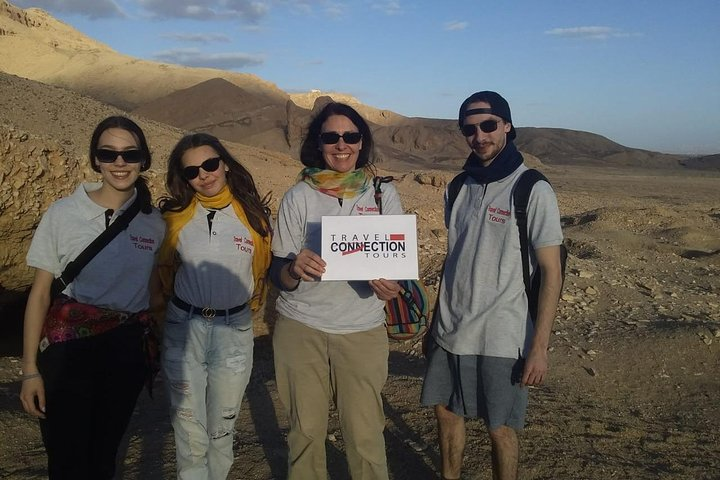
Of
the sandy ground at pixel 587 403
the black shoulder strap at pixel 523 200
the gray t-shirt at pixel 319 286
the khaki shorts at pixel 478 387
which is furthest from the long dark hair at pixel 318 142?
the sandy ground at pixel 587 403

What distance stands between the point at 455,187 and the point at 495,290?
56 cm

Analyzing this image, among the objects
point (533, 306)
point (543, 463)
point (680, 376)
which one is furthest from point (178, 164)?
point (680, 376)

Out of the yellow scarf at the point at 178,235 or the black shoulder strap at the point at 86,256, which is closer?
the black shoulder strap at the point at 86,256

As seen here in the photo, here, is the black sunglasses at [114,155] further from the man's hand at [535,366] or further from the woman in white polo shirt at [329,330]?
the man's hand at [535,366]

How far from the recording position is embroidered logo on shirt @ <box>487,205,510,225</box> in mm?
2580

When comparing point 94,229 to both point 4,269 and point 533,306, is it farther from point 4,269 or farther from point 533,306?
point 4,269

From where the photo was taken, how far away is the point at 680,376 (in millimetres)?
5074

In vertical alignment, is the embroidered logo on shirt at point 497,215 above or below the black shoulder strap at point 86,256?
above

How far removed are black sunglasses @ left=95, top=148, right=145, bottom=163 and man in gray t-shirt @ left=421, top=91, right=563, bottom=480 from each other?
1.45 metres

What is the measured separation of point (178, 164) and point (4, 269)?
3446 mm

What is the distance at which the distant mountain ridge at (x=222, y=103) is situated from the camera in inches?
934

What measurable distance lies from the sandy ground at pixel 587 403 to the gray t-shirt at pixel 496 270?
3.59 feet

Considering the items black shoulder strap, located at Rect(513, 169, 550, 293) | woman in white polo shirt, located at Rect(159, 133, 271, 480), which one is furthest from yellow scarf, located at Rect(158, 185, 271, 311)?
black shoulder strap, located at Rect(513, 169, 550, 293)

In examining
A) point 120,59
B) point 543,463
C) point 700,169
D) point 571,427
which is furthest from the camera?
point 120,59
